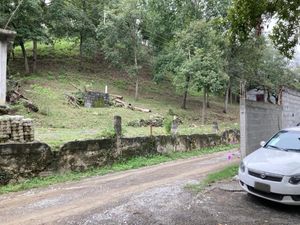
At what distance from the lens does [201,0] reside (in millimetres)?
34188

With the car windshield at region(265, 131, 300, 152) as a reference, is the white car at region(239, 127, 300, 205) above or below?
below

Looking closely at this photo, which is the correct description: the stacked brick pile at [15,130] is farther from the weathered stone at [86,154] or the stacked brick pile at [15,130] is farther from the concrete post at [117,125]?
the concrete post at [117,125]

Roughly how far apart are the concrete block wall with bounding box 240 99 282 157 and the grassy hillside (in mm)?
5018

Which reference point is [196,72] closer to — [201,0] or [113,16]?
[113,16]

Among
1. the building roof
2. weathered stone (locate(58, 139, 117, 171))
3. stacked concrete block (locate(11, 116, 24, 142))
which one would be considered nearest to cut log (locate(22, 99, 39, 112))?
the building roof

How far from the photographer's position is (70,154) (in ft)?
31.8

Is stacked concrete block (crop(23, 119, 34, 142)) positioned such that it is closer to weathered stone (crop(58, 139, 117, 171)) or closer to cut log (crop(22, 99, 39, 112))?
weathered stone (crop(58, 139, 117, 171))

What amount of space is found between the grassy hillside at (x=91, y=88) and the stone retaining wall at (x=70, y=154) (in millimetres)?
2957

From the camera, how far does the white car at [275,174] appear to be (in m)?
6.41

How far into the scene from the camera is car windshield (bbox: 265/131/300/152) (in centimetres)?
778

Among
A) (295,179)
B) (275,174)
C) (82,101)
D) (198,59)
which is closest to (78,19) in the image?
(82,101)

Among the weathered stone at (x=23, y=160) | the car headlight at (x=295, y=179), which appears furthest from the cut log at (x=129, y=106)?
the car headlight at (x=295, y=179)

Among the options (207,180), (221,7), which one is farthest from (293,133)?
(221,7)

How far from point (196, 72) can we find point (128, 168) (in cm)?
1639
